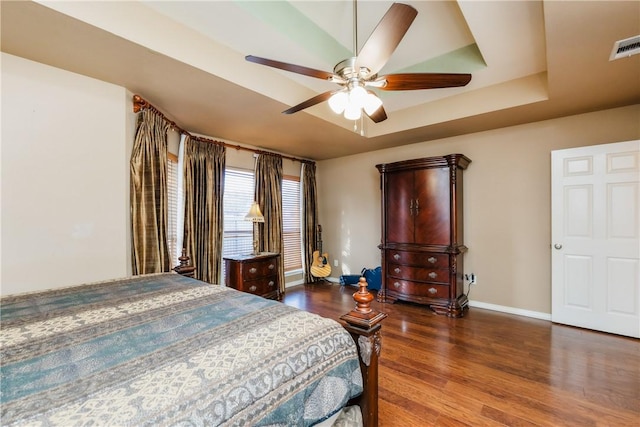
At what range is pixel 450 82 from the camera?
1874 mm

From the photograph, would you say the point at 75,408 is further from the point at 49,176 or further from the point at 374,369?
the point at 49,176

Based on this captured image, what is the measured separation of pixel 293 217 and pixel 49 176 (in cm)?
331

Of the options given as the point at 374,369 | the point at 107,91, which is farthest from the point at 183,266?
the point at 374,369

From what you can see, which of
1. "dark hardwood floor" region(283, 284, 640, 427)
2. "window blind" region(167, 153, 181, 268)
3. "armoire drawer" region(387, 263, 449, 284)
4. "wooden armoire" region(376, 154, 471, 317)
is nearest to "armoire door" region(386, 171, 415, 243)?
"wooden armoire" region(376, 154, 471, 317)

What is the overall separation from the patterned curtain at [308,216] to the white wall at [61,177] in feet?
9.58

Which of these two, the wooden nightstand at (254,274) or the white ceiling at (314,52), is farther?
the wooden nightstand at (254,274)

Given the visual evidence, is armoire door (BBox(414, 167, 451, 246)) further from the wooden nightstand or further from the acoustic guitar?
the wooden nightstand

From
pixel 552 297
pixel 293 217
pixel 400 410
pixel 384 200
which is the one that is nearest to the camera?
pixel 400 410

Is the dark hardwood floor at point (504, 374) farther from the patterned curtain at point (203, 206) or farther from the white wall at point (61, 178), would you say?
the white wall at point (61, 178)

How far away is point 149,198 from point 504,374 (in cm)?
333

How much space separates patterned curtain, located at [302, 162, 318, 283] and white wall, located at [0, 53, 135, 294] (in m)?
2.92

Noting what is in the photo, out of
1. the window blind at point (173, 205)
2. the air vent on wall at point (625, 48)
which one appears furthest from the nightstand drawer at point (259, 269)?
the air vent on wall at point (625, 48)

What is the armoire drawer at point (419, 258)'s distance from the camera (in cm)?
351

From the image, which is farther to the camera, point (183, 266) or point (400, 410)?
point (183, 266)
